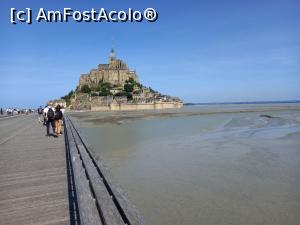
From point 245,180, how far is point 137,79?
13781 centimetres

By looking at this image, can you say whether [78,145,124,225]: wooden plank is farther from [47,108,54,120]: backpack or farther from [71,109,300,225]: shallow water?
[47,108,54,120]: backpack

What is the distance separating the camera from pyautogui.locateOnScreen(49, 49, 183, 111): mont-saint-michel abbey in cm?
12041

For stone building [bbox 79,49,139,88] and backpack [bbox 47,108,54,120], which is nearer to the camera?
backpack [bbox 47,108,54,120]

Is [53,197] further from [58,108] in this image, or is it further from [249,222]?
[58,108]

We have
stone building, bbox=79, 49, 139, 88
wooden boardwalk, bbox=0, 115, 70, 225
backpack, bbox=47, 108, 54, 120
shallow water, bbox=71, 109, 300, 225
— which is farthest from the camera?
stone building, bbox=79, 49, 139, 88

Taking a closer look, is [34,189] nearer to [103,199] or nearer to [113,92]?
[103,199]

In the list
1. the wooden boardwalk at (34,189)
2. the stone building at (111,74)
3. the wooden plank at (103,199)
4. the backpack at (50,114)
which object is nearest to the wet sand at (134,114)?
the backpack at (50,114)

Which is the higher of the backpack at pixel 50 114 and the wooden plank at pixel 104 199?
the backpack at pixel 50 114

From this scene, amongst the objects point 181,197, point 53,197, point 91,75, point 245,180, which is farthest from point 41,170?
point 91,75

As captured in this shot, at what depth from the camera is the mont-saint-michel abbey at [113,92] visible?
120406mm

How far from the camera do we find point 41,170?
7.54 m

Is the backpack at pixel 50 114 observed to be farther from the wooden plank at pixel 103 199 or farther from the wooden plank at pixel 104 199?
the wooden plank at pixel 104 199

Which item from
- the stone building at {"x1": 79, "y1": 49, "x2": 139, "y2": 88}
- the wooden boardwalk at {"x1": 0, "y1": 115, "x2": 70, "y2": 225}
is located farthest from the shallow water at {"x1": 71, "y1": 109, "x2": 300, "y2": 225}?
the stone building at {"x1": 79, "y1": 49, "x2": 139, "y2": 88}

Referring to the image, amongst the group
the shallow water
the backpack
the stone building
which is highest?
the stone building
